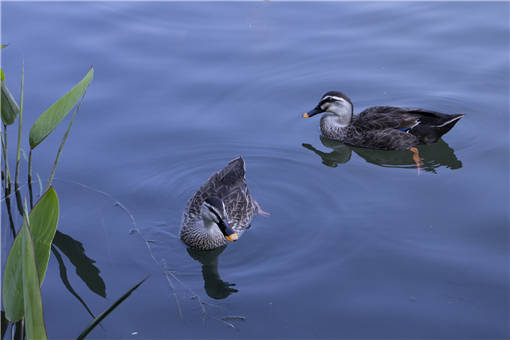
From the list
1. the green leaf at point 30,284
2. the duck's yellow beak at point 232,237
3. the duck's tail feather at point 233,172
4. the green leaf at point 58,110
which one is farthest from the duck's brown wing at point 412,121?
the green leaf at point 30,284

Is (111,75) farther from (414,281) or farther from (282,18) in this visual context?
(414,281)

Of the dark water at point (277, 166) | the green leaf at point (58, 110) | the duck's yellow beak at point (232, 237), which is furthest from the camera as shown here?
the duck's yellow beak at point (232, 237)

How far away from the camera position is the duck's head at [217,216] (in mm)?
6199

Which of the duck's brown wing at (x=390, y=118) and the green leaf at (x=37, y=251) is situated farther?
the duck's brown wing at (x=390, y=118)

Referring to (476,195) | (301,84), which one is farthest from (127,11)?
(476,195)

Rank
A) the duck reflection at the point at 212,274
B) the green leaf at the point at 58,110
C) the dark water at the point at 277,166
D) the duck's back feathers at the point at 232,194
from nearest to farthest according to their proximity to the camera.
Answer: the green leaf at the point at 58,110 → the dark water at the point at 277,166 → the duck reflection at the point at 212,274 → the duck's back feathers at the point at 232,194

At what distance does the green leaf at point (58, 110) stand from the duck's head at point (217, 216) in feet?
5.42

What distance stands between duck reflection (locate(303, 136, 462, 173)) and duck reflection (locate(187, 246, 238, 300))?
7.19 feet

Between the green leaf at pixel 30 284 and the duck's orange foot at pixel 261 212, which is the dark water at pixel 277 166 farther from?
the green leaf at pixel 30 284

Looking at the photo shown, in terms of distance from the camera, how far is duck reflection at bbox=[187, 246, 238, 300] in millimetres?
5832

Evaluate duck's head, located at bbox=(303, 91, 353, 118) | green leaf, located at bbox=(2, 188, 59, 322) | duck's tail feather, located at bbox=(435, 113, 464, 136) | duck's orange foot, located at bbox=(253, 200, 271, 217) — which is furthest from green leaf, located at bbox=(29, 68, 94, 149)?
duck's tail feather, located at bbox=(435, 113, 464, 136)

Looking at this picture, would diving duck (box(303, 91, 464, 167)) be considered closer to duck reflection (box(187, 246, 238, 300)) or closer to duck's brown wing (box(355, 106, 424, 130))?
duck's brown wing (box(355, 106, 424, 130))

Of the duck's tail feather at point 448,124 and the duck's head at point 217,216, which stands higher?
the duck's tail feather at point 448,124

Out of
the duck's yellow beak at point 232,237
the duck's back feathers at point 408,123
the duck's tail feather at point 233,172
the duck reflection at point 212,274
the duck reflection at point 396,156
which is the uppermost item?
the duck's back feathers at point 408,123
